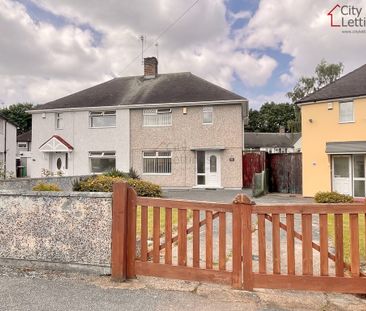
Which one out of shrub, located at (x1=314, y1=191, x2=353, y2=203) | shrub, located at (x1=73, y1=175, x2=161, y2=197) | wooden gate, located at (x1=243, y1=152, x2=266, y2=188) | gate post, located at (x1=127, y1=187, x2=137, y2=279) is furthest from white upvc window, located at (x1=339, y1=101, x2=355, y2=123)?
gate post, located at (x1=127, y1=187, x2=137, y2=279)

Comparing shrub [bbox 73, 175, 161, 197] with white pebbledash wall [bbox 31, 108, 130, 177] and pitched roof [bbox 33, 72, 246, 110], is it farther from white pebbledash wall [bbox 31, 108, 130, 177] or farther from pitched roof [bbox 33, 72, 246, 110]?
pitched roof [bbox 33, 72, 246, 110]

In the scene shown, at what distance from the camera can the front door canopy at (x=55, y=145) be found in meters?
23.6

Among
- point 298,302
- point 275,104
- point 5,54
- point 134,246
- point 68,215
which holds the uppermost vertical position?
point 275,104

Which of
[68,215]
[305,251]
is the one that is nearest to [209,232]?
[305,251]

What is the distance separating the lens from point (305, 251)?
13.8ft

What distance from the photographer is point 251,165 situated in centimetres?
2106

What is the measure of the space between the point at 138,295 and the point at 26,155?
134 ft

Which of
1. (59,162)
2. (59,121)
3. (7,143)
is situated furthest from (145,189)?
(7,143)

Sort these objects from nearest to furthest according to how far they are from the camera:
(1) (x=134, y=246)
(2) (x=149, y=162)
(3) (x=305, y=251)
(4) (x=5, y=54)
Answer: (3) (x=305, y=251) < (1) (x=134, y=246) < (4) (x=5, y=54) < (2) (x=149, y=162)

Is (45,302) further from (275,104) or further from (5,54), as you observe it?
(275,104)

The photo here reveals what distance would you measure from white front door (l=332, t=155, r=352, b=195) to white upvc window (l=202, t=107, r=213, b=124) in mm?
7809

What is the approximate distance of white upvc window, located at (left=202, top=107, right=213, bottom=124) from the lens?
21500 mm

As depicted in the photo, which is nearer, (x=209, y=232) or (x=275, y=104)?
(x=209, y=232)

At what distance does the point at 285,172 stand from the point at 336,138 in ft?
13.1
